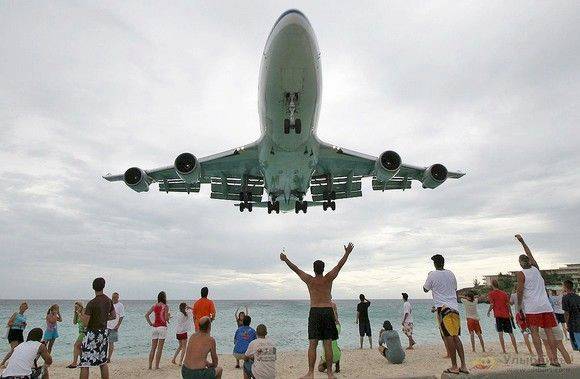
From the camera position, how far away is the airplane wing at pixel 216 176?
16531 millimetres

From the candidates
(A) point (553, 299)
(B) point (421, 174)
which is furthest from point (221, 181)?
(A) point (553, 299)

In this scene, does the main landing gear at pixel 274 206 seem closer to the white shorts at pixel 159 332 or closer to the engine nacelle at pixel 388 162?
the engine nacelle at pixel 388 162

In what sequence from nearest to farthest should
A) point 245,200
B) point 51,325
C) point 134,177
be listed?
point 51,325
point 134,177
point 245,200

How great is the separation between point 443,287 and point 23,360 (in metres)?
6.31

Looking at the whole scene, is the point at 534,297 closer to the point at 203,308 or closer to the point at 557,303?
the point at 203,308

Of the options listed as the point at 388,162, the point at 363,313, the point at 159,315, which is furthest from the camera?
the point at 388,162

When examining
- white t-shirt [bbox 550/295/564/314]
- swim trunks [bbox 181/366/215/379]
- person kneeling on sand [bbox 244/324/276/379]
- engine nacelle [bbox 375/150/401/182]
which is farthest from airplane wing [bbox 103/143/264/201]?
white t-shirt [bbox 550/295/564/314]

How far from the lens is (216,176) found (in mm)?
19703

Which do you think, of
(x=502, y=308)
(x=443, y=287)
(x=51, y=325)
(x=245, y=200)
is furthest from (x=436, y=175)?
(x=51, y=325)

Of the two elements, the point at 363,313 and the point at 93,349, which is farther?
the point at 363,313

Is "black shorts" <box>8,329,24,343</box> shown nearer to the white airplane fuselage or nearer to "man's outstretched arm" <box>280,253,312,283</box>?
"man's outstretched arm" <box>280,253,312,283</box>

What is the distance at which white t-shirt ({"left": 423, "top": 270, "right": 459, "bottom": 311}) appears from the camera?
6.24 m

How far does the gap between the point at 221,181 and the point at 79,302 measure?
10.3m

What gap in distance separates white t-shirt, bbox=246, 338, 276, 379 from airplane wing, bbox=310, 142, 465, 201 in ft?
36.5
